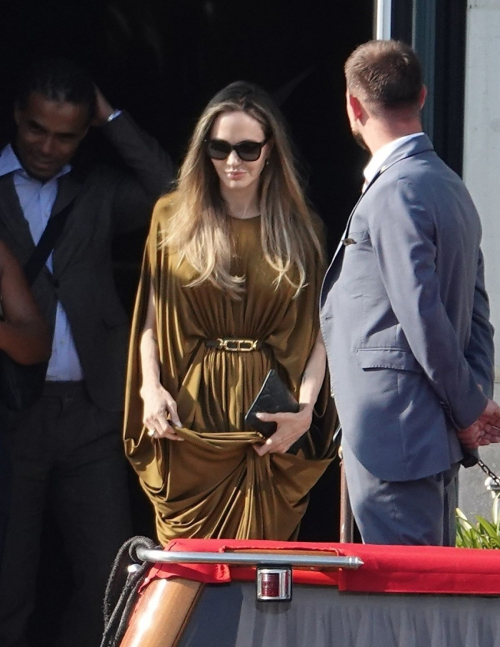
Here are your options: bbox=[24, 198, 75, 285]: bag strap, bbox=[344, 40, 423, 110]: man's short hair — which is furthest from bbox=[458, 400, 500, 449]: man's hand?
bbox=[24, 198, 75, 285]: bag strap

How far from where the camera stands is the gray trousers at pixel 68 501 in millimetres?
4559

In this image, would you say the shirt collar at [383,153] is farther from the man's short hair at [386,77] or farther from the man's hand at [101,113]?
the man's hand at [101,113]

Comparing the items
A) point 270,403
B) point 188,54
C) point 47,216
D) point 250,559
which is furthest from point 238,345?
point 188,54

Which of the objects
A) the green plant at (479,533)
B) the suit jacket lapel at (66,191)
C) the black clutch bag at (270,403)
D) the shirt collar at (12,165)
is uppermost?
the shirt collar at (12,165)

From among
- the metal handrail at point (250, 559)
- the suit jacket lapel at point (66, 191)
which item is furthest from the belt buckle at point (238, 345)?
the metal handrail at point (250, 559)

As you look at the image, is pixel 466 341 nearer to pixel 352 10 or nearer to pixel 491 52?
pixel 491 52

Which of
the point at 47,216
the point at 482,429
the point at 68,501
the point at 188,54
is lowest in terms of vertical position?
the point at 68,501

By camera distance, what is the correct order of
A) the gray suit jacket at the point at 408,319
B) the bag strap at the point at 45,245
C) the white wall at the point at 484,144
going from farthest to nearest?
the bag strap at the point at 45,245 → the white wall at the point at 484,144 → the gray suit jacket at the point at 408,319

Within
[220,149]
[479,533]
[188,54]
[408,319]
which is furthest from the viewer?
[188,54]

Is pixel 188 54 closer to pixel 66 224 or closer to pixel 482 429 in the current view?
pixel 66 224

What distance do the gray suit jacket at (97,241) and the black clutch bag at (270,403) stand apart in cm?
87

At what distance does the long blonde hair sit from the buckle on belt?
17 centimetres

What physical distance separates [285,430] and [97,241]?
1178 mm

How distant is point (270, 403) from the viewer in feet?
12.9
